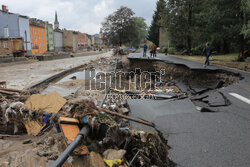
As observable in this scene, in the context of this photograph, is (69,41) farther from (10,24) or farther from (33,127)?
(33,127)

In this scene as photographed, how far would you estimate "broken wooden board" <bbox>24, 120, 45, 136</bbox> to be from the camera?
4598 mm

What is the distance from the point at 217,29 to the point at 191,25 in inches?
419

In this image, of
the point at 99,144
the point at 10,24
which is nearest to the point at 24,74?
the point at 99,144

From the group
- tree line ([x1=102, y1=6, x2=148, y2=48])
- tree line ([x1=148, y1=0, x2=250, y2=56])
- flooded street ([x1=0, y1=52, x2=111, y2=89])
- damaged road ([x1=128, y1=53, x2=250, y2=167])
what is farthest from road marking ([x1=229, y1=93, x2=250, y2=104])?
tree line ([x1=102, y1=6, x2=148, y2=48])

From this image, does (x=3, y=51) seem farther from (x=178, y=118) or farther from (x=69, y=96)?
(x=178, y=118)

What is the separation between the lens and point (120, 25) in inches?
1929

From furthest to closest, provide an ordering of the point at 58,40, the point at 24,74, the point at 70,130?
the point at 58,40 → the point at 24,74 → the point at 70,130

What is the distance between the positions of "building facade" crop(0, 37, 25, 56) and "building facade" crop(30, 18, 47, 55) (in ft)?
44.5

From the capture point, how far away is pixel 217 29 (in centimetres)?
1688

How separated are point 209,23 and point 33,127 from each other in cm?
1707

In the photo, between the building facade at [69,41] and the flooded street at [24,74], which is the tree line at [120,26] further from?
the building facade at [69,41]

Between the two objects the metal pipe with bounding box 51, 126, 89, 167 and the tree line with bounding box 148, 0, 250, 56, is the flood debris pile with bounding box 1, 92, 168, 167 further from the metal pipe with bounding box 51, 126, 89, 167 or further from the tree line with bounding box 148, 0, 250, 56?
the tree line with bounding box 148, 0, 250, 56

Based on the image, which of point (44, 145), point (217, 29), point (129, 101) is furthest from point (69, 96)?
point (217, 29)

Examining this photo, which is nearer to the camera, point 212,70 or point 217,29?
point 212,70
